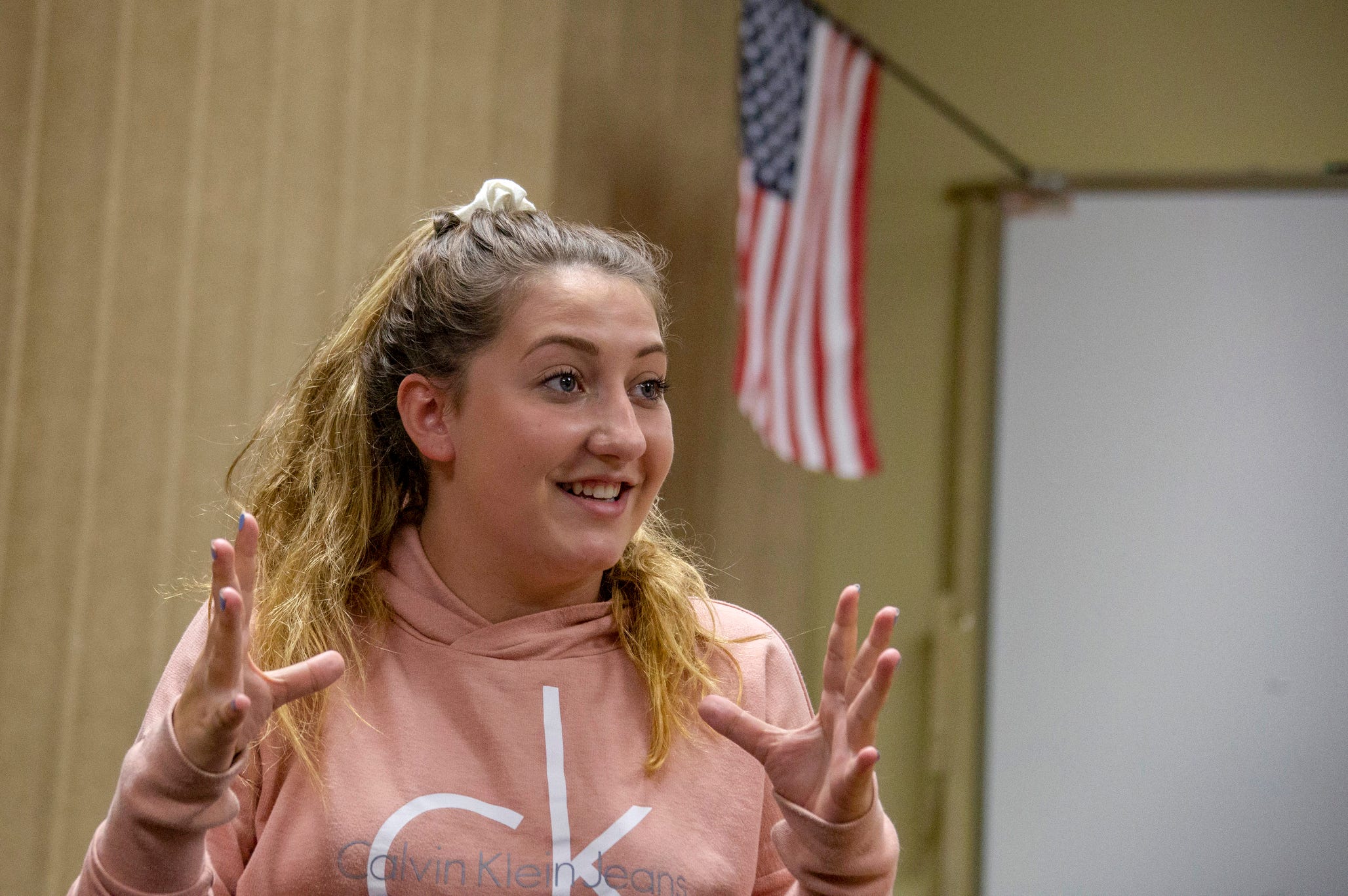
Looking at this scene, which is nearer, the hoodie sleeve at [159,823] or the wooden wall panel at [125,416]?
the hoodie sleeve at [159,823]

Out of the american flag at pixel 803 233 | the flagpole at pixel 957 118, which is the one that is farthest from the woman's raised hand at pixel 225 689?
the flagpole at pixel 957 118

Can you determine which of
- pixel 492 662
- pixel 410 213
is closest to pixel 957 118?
pixel 410 213

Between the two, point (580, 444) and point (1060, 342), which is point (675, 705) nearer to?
point (580, 444)

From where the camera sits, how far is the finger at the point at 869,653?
1.23 meters

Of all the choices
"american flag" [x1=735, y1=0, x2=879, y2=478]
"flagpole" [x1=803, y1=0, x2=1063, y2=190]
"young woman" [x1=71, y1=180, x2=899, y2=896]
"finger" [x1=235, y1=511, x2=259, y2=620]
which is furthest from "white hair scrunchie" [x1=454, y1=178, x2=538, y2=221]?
"flagpole" [x1=803, y1=0, x2=1063, y2=190]

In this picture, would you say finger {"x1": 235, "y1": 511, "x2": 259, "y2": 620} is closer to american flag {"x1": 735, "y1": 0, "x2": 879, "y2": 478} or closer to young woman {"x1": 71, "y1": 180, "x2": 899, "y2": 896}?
young woman {"x1": 71, "y1": 180, "x2": 899, "y2": 896}

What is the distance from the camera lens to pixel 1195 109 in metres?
4.31

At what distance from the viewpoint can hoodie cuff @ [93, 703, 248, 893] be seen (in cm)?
115

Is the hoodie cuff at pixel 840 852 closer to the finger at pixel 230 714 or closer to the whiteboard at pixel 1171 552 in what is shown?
the finger at pixel 230 714

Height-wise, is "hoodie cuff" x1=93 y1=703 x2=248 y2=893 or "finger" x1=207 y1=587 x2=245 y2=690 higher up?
"finger" x1=207 y1=587 x2=245 y2=690

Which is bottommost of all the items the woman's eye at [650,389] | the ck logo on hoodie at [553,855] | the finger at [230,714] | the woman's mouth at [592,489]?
the ck logo on hoodie at [553,855]

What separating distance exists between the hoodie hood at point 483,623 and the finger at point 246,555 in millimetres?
318

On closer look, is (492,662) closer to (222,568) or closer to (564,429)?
(564,429)

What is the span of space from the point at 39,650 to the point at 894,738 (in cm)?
287
